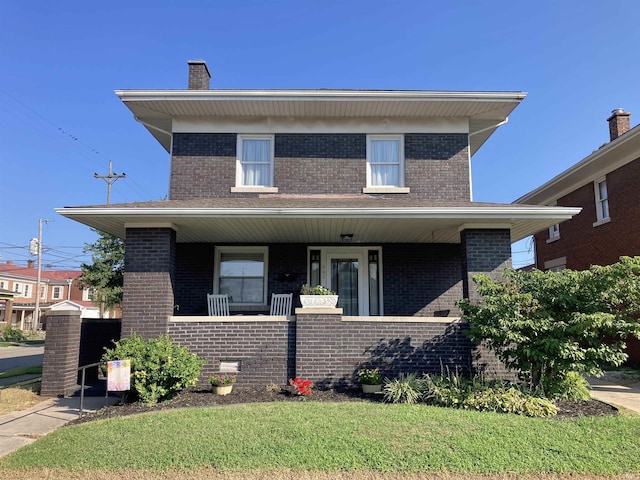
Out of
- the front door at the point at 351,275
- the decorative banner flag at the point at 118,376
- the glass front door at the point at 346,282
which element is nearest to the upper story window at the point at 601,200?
the front door at the point at 351,275

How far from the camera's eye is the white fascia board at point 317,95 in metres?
10.3

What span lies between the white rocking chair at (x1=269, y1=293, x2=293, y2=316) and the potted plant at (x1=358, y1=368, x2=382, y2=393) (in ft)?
10.4

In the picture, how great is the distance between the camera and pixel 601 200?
1420 cm

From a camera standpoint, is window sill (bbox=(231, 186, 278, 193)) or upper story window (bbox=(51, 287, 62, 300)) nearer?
window sill (bbox=(231, 186, 278, 193))

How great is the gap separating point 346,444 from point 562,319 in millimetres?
4153

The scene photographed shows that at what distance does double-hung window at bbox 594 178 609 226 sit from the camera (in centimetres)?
1398

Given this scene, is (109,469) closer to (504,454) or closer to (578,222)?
(504,454)

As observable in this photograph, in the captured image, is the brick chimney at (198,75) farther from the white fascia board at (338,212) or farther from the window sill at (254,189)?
the white fascia board at (338,212)

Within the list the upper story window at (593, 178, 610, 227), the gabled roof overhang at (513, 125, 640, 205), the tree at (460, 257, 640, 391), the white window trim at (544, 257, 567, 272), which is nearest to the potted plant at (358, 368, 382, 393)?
the tree at (460, 257, 640, 391)

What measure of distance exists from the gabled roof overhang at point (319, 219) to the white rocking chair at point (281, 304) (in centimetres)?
167

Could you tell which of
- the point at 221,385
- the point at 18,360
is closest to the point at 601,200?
the point at 221,385

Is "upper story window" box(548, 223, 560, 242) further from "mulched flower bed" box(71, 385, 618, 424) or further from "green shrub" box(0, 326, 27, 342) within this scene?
"green shrub" box(0, 326, 27, 342)

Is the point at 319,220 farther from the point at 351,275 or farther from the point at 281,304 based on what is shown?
the point at 351,275

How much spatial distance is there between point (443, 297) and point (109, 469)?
8.24m
